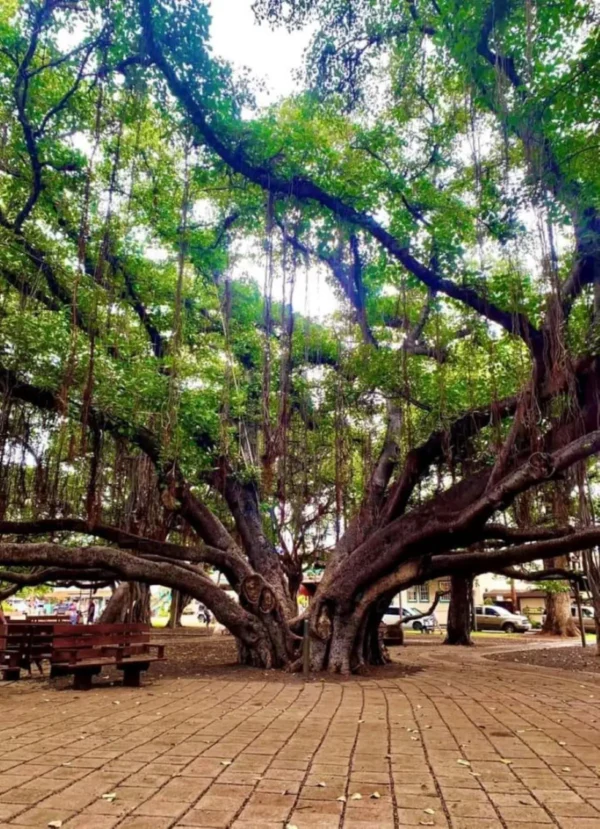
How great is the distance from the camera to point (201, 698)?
5.84m

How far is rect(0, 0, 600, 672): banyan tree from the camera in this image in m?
6.04

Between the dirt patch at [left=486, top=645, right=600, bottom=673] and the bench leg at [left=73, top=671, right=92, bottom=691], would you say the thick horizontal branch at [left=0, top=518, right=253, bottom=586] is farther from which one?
the dirt patch at [left=486, top=645, right=600, bottom=673]

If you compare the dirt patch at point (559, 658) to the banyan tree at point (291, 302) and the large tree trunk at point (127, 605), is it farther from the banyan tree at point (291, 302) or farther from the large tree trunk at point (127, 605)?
the large tree trunk at point (127, 605)

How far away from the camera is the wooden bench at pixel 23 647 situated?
7.36 m

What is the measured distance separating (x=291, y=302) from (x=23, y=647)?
5.27m

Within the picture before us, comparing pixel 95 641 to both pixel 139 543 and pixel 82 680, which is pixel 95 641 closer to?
pixel 82 680

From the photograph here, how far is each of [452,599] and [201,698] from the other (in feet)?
39.7

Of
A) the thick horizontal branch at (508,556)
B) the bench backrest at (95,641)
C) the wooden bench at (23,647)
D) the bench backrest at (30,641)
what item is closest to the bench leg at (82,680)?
the bench backrest at (95,641)

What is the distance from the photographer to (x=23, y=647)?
7.70 m

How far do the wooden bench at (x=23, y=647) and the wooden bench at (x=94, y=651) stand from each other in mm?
540

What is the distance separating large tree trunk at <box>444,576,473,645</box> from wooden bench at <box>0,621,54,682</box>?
10.8m

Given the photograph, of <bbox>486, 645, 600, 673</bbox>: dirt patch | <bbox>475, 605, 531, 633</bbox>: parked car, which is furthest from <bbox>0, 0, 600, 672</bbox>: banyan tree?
<bbox>475, 605, 531, 633</bbox>: parked car

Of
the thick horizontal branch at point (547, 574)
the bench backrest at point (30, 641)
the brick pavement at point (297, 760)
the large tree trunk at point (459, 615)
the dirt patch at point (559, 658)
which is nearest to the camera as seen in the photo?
the brick pavement at point (297, 760)

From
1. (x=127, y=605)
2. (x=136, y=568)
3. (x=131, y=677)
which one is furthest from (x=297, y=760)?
(x=127, y=605)
